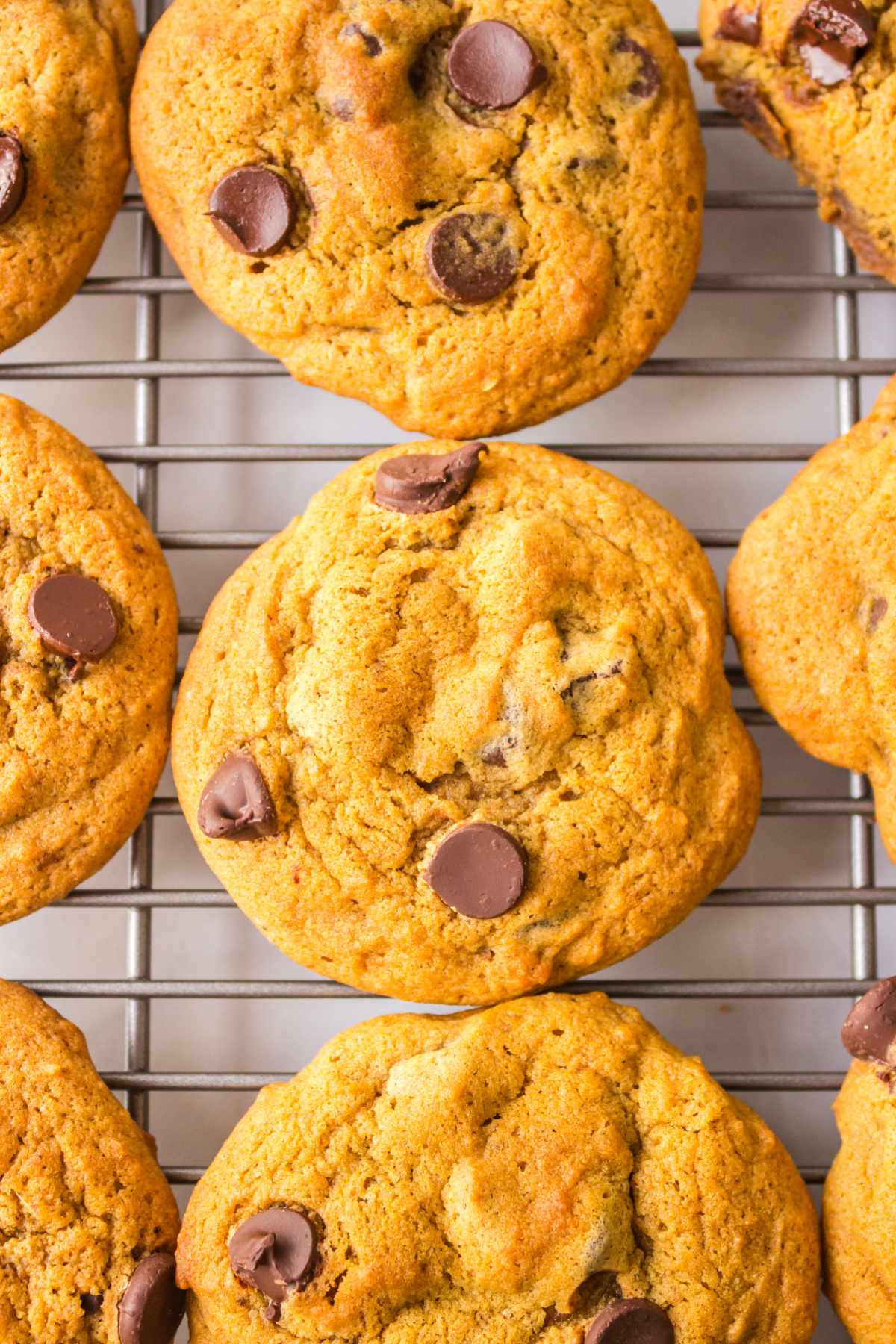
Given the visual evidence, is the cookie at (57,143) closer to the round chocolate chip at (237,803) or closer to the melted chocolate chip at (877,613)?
the round chocolate chip at (237,803)

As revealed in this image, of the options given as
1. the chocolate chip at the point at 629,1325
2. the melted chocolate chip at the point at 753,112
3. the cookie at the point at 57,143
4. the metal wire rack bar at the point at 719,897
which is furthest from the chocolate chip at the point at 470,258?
the chocolate chip at the point at 629,1325

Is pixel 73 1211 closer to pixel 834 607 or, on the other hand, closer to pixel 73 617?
pixel 73 617

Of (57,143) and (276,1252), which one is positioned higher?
(57,143)

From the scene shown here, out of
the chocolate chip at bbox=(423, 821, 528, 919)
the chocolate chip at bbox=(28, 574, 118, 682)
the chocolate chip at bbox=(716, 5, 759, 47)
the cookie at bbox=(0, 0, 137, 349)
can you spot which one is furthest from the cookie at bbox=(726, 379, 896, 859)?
the cookie at bbox=(0, 0, 137, 349)

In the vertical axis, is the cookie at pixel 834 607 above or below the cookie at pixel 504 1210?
above

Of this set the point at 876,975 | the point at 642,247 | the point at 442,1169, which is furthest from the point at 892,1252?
the point at 642,247

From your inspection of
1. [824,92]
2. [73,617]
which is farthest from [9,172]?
[824,92]
